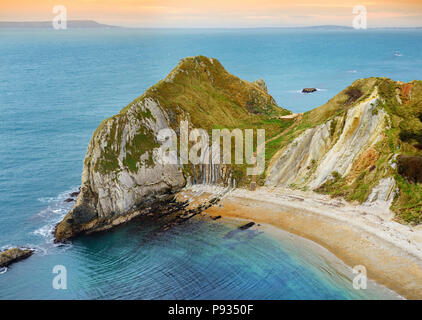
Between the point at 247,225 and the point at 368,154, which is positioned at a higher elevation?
the point at 368,154

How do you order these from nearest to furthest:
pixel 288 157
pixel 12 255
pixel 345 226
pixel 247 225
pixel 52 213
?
pixel 12 255, pixel 345 226, pixel 247 225, pixel 52 213, pixel 288 157

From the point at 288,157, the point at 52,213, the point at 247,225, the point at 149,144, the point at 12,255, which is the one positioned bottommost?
the point at 12,255

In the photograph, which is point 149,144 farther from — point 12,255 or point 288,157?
point 12,255

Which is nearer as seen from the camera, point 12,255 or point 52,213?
point 12,255

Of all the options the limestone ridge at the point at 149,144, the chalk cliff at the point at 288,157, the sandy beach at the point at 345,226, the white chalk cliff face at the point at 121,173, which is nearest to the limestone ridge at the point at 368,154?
the chalk cliff at the point at 288,157

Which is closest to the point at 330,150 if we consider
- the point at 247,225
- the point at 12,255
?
the point at 247,225

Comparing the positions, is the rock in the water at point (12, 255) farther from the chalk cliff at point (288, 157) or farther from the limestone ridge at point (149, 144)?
the chalk cliff at point (288, 157)

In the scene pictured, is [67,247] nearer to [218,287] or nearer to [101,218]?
[101,218]
